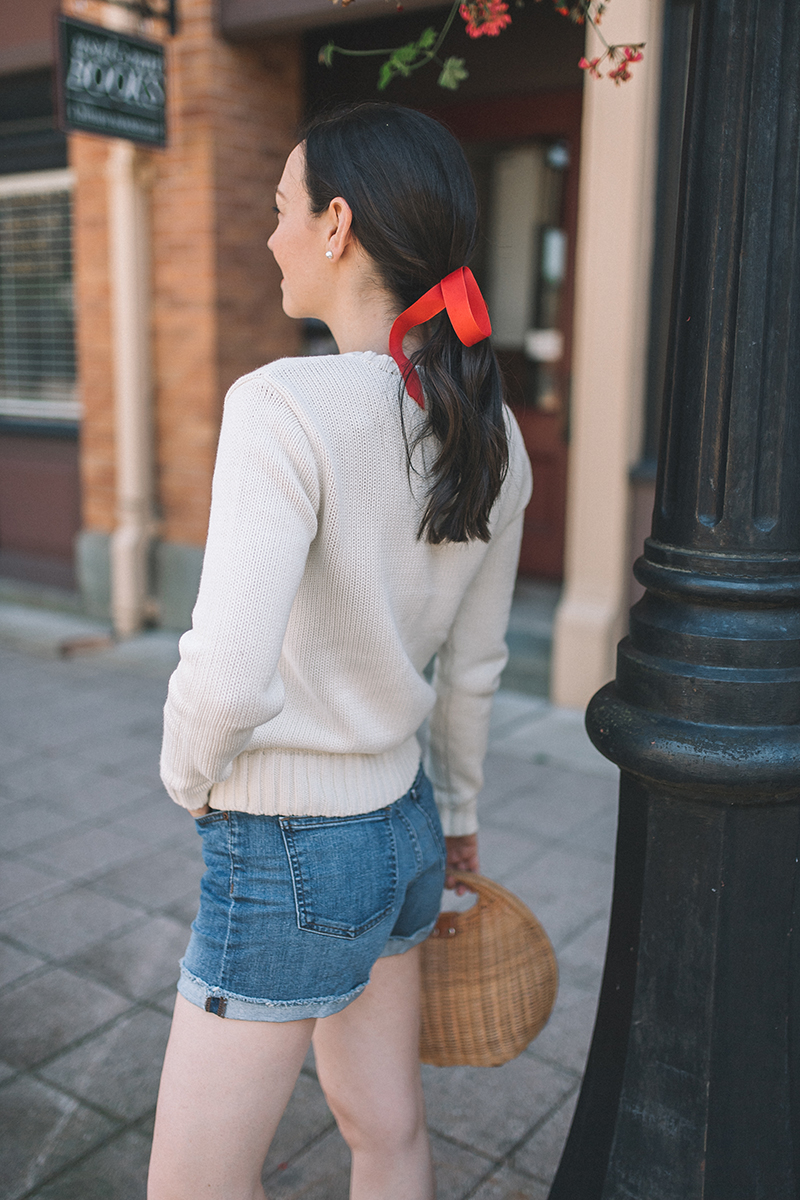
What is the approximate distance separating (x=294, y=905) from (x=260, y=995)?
126 mm

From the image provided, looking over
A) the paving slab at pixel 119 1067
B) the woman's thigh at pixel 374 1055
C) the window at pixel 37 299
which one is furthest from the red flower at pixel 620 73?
the window at pixel 37 299

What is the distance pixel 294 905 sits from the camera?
1.48m

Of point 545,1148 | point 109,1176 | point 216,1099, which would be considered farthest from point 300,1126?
point 216,1099

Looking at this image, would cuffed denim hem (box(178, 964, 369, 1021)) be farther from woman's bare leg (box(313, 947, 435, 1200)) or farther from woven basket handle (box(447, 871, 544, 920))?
woven basket handle (box(447, 871, 544, 920))

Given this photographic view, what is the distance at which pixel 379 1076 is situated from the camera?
5.74 ft

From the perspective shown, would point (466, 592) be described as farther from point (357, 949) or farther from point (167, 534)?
point (167, 534)

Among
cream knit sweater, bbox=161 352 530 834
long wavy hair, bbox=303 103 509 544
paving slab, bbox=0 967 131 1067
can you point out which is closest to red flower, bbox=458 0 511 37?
long wavy hair, bbox=303 103 509 544

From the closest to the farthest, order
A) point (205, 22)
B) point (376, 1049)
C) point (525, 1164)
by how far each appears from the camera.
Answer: point (376, 1049), point (525, 1164), point (205, 22)

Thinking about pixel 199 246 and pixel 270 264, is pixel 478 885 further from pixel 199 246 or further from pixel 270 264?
pixel 270 264

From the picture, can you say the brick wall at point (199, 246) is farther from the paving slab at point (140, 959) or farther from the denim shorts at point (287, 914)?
the denim shorts at point (287, 914)

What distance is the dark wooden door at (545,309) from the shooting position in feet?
20.1

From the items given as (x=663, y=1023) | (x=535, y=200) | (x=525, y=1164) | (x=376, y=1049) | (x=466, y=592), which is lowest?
(x=525, y=1164)

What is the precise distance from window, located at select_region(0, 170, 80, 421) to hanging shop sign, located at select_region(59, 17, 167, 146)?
5.32 ft

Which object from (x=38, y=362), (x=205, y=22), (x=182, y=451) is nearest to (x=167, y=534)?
(x=182, y=451)
